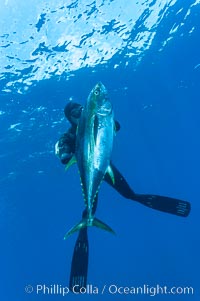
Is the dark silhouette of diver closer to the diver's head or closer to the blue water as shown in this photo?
the diver's head

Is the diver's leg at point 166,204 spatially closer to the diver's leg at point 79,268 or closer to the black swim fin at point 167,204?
the black swim fin at point 167,204

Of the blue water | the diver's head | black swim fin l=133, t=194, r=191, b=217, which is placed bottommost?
black swim fin l=133, t=194, r=191, b=217

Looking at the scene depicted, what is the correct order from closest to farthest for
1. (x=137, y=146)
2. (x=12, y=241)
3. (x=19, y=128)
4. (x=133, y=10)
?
(x=133, y=10) → (x=19, y=128) → (x=137, y=146) → (x=12, y=241)

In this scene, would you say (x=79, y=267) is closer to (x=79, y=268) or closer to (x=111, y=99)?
(x=79, y=268)

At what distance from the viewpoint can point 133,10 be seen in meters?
15.1

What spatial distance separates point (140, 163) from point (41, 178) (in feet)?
45.1

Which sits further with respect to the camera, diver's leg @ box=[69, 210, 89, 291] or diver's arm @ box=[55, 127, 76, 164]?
diver's leg @ box=[69, 210, 89, 291]

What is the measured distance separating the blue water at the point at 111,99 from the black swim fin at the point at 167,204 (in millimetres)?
10698

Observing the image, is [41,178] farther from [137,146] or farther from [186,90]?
[186,90]

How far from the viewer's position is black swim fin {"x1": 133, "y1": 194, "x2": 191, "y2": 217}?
17.1 feet

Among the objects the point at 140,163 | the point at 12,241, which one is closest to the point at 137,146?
the point at 140,163

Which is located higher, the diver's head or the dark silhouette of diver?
the diver's head

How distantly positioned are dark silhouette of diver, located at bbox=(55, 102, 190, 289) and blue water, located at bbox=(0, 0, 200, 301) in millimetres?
10090

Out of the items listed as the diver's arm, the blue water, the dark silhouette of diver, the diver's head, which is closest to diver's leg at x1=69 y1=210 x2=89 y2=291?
the dark silhouette of diver
